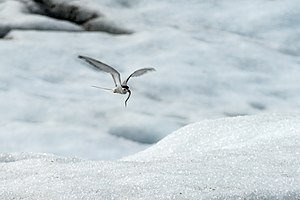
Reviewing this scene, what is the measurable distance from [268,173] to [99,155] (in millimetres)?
1374

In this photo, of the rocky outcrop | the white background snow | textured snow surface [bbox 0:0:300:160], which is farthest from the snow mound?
the rocky outcrop

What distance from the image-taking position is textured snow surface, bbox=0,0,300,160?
334 cm

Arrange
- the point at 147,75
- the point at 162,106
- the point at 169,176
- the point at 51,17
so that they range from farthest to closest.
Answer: the point at 51,17 < the point at 147,75 < the point at 162,106 < the point at 169,176

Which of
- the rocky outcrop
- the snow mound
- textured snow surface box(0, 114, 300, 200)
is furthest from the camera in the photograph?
the rocky outcrop

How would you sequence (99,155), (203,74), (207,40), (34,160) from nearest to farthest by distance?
(34,160) → (99,155) → (203,74) → (207,40)

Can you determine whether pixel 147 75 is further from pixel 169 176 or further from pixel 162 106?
pixel 169 176

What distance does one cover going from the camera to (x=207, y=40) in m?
4.55

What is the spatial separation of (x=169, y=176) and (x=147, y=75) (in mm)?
2389

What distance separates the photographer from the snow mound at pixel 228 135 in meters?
2.44

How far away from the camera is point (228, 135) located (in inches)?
103

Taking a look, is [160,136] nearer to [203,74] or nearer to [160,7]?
[203,74]

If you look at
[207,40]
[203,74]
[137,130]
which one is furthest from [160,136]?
[207,40]

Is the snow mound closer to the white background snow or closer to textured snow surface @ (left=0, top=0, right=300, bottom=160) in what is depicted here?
the white background snow

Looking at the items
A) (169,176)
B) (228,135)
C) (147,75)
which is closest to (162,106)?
(147,75)
